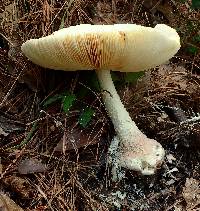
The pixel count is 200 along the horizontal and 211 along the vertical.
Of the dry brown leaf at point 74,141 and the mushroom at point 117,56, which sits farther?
the dry brown leaf at point 74,141

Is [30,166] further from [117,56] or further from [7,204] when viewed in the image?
[117,56]

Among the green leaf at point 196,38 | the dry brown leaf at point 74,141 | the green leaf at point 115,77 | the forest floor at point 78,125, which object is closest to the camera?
the forest floor at point 78,125

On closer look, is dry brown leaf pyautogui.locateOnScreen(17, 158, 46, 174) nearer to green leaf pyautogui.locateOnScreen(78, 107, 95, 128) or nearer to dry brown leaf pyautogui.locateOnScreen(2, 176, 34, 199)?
dry brown leaf pyautogui.locateOnScreen(2, 176, 34, 199)

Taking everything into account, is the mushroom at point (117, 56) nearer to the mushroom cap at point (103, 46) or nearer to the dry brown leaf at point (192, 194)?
the mushroom cap at point (103, 46)

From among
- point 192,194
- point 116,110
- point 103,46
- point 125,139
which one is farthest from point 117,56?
point 192,194

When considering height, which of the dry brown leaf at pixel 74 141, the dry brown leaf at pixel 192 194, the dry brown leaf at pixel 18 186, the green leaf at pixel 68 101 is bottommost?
the dry brown leaf at pixel 192 194

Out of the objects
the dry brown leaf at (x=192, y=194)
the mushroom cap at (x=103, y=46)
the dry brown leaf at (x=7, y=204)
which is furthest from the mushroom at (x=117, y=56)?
the dry brown leaf at (x=7, y=204)

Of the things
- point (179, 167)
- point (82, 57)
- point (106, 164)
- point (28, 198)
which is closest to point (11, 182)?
point (28, 198)

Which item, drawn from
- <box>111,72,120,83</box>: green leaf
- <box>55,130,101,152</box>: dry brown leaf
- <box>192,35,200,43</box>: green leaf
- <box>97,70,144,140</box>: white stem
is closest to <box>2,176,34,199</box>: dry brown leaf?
<box>55,130,101,152</box>: dry brown leaf
